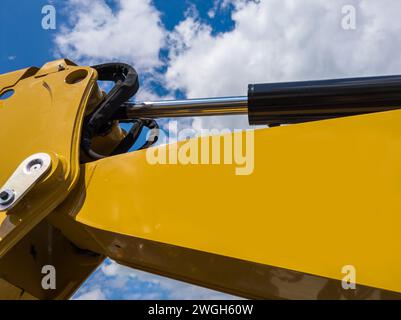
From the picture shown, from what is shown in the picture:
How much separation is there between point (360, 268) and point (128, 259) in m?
0.71

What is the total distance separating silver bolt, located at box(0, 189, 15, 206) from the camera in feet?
4.40

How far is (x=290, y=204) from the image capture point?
1197mm

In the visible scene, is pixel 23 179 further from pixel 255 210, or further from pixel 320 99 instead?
pixel 320 99

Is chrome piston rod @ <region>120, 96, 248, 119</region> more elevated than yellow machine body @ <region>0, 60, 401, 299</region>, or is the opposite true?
chrome piston rod @ <region>120, 96, 248, 119</region>

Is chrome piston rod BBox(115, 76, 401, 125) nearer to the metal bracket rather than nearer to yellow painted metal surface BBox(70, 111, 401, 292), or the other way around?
yellow painted metal surface BBox(70, 111, 401, 292)

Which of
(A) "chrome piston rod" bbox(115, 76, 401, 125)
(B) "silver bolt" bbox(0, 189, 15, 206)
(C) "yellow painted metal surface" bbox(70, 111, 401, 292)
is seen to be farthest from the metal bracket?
(A) "chrome piston rod" bbox(115, 76, 401, 125)

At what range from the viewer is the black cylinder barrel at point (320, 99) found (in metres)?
1.53

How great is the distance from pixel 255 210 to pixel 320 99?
58 cm

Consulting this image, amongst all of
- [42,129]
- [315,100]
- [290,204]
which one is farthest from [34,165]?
[315,100]

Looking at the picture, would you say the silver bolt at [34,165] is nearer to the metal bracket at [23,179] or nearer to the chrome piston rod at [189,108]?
the metal bracket at [23,179]

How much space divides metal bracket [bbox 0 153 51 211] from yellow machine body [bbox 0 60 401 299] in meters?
0.04

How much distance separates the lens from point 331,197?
3.86ft
